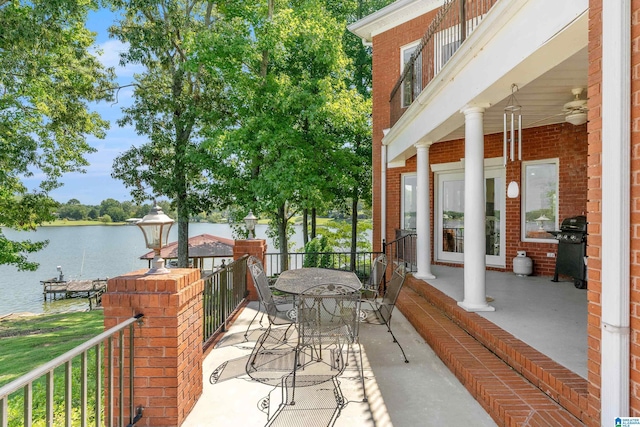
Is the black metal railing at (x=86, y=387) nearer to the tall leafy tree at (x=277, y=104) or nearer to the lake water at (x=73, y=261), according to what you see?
the tall leafy tree at (x=277, y=104)

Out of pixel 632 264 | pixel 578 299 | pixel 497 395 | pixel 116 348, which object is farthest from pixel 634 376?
pixel 578 299

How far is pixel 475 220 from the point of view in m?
4.39

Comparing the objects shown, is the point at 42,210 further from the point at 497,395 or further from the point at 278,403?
the point at 497,395

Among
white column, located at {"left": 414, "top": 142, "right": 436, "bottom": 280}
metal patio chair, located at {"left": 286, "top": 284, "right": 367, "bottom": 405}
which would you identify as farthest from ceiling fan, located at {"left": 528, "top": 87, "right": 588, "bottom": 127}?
metal patio chair, located at {"left": 286, "top": 284, "right": 367, "bottom": 405}

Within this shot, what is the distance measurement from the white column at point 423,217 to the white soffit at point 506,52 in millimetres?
1109

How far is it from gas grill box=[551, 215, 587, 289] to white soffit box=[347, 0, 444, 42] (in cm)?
603

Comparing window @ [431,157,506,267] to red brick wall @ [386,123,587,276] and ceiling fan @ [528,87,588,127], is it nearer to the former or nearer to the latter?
red brick wall @ [386,123,587,276]

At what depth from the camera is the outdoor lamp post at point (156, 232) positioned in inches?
108

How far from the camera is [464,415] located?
285 centimetres

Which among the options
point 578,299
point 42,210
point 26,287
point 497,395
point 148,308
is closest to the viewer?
point 148,308

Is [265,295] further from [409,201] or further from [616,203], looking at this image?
[409,201]

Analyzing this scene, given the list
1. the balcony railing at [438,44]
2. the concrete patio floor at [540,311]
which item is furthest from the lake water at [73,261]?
the concrete patio floor at [540,311]

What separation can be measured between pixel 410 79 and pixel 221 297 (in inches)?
228

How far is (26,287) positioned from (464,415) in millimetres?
30914
